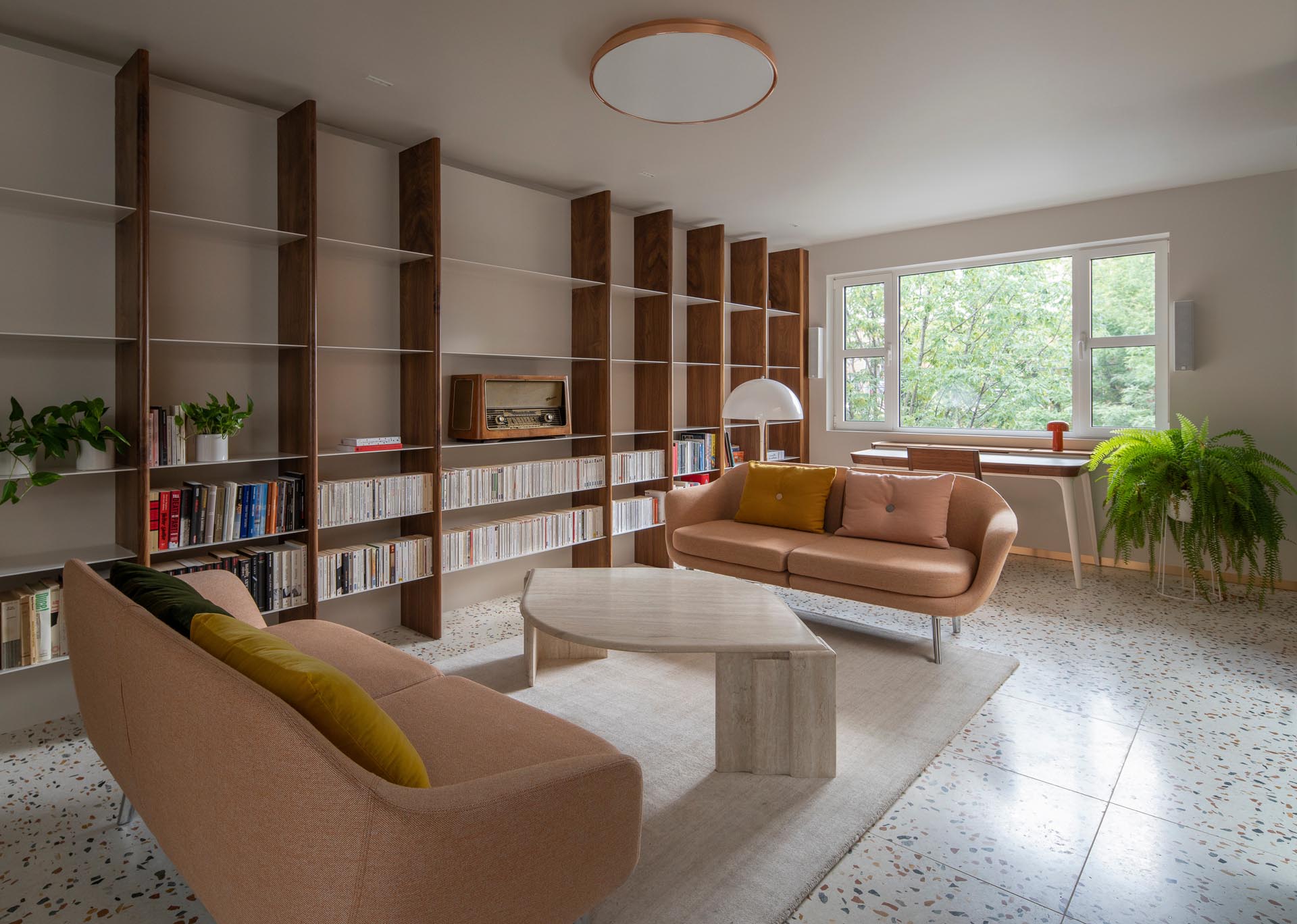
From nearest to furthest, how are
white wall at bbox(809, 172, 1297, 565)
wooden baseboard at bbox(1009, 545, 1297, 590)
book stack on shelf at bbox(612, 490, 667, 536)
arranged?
white wall at bbox(809, 172, 1297, 565)
wooden baseboard at bbox(1009, 545, 1297, 590)
book stack on shelf at bbox(612, 490, 667, 536)

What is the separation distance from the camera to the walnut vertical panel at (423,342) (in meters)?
3.66

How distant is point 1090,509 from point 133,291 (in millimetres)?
5459

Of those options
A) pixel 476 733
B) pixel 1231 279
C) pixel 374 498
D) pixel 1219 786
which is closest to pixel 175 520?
pixel 374 498

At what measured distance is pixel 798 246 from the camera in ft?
20.9

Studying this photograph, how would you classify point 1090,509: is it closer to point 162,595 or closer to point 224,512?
point 224,512

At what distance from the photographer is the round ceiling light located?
2594 millimetres

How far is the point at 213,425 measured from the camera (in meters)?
3.02

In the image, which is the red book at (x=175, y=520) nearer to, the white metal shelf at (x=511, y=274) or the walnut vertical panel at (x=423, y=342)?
the walnut vertical panel at (x=423, y=342)

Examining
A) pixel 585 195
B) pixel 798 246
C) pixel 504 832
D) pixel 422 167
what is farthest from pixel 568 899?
pixel 798 246

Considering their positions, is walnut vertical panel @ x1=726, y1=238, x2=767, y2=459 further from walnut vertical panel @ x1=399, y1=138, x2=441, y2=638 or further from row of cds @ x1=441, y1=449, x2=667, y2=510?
walnut vertical panel @ x1=399, y1=138, x2=441, y2=638

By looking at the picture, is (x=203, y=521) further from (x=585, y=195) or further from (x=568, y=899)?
(x=585, y=195)

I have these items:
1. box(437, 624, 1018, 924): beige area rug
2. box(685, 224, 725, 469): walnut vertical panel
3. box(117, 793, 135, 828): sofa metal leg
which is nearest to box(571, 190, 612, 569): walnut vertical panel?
box(685, 224, 725, 469): walnut vertical panel

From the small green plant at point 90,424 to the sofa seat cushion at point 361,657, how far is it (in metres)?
0.96

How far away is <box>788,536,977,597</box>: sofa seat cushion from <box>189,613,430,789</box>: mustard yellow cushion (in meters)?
2.53
